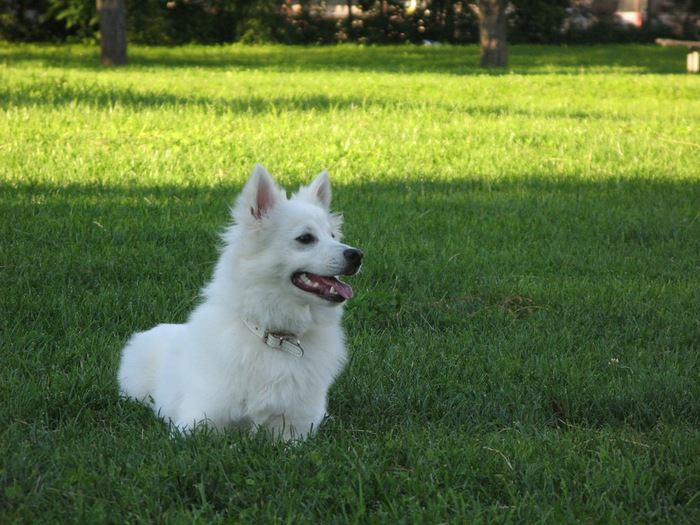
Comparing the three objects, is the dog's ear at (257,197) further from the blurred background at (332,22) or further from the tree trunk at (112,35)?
the blurred background at (332,22)

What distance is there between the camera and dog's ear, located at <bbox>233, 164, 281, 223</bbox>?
14.2 ft

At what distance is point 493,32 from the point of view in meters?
28.1

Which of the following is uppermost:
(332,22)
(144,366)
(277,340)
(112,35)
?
(332,22)

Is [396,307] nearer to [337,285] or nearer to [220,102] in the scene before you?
[337,285]

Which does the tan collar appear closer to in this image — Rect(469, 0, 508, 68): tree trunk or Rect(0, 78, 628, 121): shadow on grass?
Rect(0, 78, 628, 121): shadow on grass

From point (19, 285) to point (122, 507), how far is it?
10.1ft

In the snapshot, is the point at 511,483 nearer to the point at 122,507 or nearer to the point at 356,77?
the point at 122,507

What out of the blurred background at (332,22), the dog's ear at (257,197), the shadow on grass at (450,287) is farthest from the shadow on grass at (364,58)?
the dog's ear at (257,197)

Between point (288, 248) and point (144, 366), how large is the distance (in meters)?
0.98

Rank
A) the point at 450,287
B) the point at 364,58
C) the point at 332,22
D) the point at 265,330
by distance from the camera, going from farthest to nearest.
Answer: the point at 332,22 → the point at 364,58 → the point at 450,287 → the point at 265,330

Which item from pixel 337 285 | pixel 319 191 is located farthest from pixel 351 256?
pixel 319 191

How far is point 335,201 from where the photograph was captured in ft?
28.9

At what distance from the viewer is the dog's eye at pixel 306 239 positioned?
14.3ft

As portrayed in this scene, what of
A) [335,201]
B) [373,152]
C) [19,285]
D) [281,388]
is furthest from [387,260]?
[373,152]
